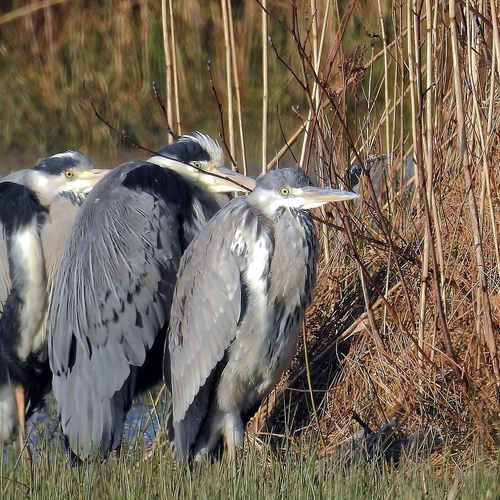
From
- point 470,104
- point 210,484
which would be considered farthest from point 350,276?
point 210,484

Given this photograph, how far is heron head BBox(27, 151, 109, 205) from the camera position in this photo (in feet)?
16.5

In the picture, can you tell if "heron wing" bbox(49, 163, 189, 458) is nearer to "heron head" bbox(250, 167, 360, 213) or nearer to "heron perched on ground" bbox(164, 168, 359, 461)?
"heron perched on ground" bbox(164, 168, 359, 461)

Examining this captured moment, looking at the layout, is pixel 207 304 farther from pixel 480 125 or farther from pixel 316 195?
pixel 480 125

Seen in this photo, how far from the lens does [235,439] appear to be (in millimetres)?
4391

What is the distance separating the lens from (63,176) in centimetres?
505

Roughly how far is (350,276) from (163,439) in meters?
1.17

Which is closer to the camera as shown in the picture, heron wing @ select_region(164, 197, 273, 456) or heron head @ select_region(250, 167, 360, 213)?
heron head @ select_region(250, 167, 360, 213)

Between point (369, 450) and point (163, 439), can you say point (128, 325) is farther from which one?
point (369, 450)

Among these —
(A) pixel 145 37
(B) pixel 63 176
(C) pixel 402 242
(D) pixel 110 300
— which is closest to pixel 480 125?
(C) pixel 402 242

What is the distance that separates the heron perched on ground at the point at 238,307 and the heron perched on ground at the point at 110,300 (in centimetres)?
16

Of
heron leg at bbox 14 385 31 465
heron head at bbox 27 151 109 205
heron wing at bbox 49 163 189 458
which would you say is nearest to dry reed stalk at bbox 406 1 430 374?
heron wing at bbox 49 163 189 458

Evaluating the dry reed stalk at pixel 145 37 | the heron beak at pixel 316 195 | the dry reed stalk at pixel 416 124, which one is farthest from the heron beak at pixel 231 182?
the dry reed stalk at pixel 145 37

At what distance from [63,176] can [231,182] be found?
765mm

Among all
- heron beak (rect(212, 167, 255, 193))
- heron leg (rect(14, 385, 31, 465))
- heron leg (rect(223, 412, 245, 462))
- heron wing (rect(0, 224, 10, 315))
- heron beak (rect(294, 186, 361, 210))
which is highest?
heron beak (rect(294, 186, 361, 210))
